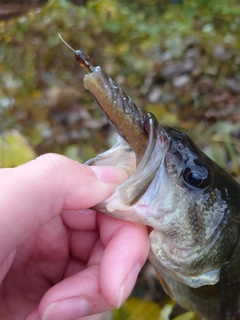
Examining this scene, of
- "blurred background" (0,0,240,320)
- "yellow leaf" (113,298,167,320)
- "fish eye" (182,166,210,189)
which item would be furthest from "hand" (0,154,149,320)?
"blurred background" (0,0,240,320)

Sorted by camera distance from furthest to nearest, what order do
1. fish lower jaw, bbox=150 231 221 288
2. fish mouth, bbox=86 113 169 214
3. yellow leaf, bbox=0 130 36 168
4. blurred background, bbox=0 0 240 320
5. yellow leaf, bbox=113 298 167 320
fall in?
blurred background, bbox=0 0 240 320, yellow leaf, bbox=0 130 36 168, yellow leaf, bbox=113 298 167 320, fish lower jaw, bbox=150 231 221 288, fish mouth, bbox=86 113 169 214

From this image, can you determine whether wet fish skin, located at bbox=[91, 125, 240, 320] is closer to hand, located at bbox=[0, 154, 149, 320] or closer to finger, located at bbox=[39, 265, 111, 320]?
hand, located at bbox=[0, 154, 149, 320]

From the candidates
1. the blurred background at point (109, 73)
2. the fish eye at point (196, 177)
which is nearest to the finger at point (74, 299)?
the fish eye at point (196, 177)

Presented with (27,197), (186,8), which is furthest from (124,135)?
(186,8)

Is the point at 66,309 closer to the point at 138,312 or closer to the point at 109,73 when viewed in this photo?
the point at 138,312

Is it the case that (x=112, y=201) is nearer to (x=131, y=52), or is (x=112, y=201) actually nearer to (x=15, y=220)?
(x=15, y=220)

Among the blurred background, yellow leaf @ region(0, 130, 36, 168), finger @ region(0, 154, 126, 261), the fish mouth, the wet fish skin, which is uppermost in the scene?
finger @ region(0, 154, 126, 261)

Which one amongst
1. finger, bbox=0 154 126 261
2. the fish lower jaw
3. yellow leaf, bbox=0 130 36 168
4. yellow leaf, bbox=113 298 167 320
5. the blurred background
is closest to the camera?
finger, bbox=0 154 126 261
